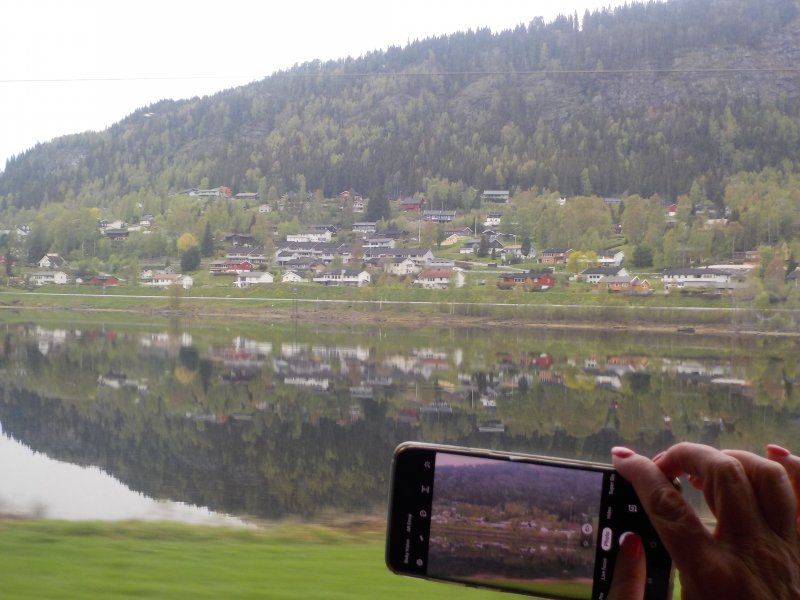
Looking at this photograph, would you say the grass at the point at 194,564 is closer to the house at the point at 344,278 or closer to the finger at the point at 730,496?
the house at the point at 344,278

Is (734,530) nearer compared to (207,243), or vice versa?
(734,530)

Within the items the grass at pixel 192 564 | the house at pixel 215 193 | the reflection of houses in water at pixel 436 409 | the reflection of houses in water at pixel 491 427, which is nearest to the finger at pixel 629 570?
the grass at pixel 192 564

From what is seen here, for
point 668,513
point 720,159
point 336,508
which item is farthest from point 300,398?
point 668,513

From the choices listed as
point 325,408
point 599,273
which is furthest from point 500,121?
point 325,408

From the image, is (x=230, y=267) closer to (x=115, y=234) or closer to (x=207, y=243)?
(x=207, y=243)

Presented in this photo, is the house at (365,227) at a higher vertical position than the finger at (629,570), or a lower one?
higher

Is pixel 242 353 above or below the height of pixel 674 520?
below

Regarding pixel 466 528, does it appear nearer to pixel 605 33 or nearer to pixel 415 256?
pixel 415 256

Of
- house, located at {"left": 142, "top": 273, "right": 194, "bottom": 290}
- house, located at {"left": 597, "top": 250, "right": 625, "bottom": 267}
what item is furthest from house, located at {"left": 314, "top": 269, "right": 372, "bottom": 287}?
house, located at {"left": 597, "top": 250, "right": 625, "bottom": 267}
